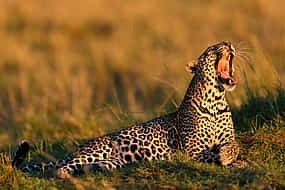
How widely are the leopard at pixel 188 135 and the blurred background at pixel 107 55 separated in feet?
4.83

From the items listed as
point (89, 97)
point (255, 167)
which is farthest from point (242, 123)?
point (89, 97)

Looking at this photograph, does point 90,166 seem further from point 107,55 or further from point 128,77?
point 107,55

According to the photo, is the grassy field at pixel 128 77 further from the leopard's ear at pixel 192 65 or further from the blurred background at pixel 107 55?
the leopard's ear at pixel 192 65

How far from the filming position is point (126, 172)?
7.04m

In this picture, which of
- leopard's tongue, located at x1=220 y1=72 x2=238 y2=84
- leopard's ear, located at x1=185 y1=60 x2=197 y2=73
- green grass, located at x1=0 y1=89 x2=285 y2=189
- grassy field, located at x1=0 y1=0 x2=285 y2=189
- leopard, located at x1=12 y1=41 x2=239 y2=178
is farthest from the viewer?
leopard's ear, located at x1=185 y1=60 x2=197 y2=73

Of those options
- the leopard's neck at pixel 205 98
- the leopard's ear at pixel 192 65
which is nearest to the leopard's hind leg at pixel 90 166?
the leopard's neck at pixel 205 98

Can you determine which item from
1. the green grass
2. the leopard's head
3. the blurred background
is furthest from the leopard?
the blurred background

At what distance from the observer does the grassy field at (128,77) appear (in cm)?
688

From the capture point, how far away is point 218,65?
7.59 m

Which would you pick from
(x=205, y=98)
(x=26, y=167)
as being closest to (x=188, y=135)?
(x=205, y=98)

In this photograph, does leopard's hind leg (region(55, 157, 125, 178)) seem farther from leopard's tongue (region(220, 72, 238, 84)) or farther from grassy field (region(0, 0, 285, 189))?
leopard's tongue (region(220, 72, 238, 84))

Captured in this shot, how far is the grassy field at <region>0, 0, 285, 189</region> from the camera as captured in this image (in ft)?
22.6

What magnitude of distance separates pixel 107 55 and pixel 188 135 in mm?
10367

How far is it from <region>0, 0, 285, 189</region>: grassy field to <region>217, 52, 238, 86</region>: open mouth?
0.29 metres
